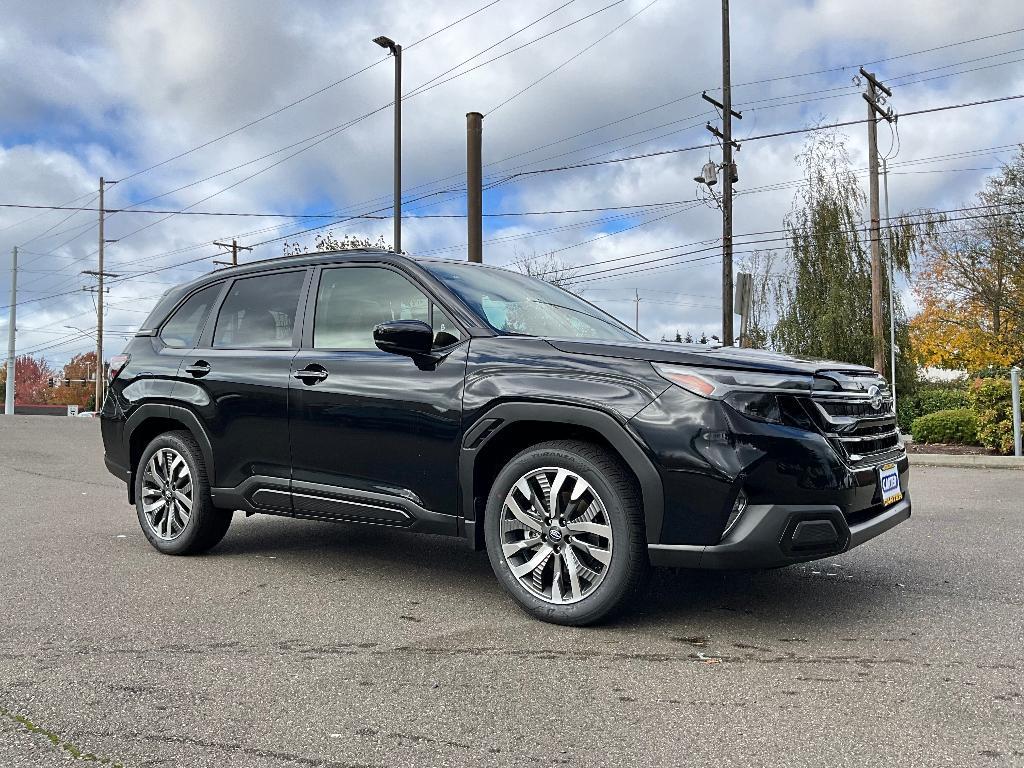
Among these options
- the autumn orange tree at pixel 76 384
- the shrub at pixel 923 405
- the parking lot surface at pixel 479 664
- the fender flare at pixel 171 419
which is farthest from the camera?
the autumn orange tree at pixel 76 384

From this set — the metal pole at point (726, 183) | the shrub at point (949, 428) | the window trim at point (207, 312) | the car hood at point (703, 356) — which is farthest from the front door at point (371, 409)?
the metal pole at point (726, 183)

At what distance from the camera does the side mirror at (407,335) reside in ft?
13.7

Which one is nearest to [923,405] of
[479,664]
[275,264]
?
[275,264]

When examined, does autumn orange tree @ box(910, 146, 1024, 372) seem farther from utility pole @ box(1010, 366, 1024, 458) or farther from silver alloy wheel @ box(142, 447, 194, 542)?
silver alloy wheel @ box(142, 447, 194, 542)

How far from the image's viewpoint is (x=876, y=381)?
4199mm

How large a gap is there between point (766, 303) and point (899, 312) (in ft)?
15.3

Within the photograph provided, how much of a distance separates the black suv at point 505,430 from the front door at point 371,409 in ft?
0.04

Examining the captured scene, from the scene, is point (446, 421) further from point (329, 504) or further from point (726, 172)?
point (726, 172)

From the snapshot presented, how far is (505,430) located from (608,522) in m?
0.65

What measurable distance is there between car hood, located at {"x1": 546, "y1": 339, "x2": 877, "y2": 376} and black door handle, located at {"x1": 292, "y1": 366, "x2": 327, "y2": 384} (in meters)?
1.33

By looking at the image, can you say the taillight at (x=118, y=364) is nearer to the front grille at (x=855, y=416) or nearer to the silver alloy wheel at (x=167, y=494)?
the silver alloy wheel at (x=167, y=494)

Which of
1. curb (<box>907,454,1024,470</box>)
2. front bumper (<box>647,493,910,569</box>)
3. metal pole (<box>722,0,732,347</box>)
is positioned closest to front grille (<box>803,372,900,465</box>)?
front bumper (<box>647,493,910,569</box>)

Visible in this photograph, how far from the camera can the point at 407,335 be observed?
4191mm

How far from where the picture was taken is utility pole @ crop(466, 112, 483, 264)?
18.9 meters
